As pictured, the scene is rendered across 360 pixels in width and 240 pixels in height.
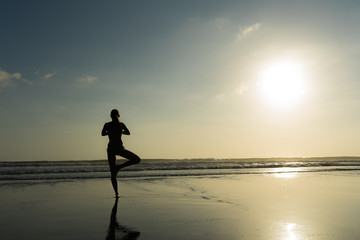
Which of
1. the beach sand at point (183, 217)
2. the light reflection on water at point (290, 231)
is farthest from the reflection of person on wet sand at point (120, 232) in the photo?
the light reflection on water at point (290, 231)

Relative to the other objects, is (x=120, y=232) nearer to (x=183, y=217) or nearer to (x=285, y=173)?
(x=183, y=217)

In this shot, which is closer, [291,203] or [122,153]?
[291,203]

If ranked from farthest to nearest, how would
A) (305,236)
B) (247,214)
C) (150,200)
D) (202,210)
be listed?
(150,200) < (202,210) < (247,214) < (305,236)

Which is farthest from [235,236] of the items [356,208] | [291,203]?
[356,208]

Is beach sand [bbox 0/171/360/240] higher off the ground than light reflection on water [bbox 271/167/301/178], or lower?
lower

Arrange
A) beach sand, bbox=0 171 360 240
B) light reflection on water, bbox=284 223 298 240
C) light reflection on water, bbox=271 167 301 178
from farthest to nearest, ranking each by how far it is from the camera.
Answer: light reflection on water, bbox=271 167 301 178 < beach sand, bbox=0 171 360 240 < light reflection on water, bbox=284 223 298 240

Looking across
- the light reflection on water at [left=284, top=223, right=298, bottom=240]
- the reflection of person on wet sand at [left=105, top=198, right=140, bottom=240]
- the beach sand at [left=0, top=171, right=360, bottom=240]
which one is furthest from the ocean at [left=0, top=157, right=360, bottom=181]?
the light reflection on water at [left=284, top=223, right=298, bottom=240]

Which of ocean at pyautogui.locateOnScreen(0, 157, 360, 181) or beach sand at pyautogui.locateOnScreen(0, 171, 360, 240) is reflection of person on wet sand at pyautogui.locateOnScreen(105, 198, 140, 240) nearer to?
beach sand at pyautogui.locateOnScreen(0, 171, 360, 240)

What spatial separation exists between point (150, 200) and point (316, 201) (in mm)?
4311

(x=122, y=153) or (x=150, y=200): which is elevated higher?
(x=122, y=153)

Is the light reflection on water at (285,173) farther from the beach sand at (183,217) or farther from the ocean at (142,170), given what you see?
the beach sand at (183,217)

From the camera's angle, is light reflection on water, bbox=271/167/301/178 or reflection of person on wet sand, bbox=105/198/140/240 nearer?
reflection of person on wet sand, bbox=105/198/140/240

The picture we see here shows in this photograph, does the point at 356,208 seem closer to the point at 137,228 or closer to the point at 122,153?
the point at 137,228

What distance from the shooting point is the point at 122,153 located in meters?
8.90
